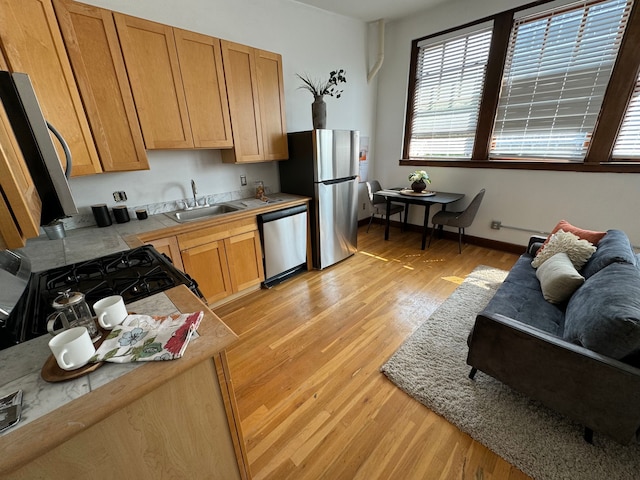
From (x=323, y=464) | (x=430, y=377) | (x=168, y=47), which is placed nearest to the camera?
(x=323, y=464)

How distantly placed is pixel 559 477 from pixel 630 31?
11.9 feet

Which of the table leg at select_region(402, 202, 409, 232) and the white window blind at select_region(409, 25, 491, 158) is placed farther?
the table leg at select_region(402, 202, 409, 232)

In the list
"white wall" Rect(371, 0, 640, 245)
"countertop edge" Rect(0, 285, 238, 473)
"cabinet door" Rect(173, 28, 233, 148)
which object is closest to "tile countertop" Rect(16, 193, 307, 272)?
"cabinet door" Rect(173, 28, 233, 148)

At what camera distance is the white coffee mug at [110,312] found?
2.76 feet

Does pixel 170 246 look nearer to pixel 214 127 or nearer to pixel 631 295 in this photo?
pixel 214 127

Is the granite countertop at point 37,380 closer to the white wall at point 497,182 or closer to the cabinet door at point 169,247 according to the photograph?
the cabinet door at point 169,247

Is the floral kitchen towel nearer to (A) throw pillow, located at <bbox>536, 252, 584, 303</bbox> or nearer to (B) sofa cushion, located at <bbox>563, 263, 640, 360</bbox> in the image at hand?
(B) sofa cushion, located at <bbox>563, 263, 640, 360</bbox>

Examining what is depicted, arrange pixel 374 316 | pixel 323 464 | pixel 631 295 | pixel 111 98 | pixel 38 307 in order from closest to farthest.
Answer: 1. pixel 38 307
2. pixel 631 295
3. pixel 323 464
4. pixel 111 98
5. pixel 374 316

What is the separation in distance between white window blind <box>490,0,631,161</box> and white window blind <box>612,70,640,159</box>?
0.73ft

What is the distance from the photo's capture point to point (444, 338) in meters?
2.00

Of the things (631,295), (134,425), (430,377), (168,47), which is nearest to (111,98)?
(168,47)

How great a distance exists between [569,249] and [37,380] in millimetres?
2795

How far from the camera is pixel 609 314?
1.11 m

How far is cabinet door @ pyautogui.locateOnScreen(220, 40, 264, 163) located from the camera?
7.63ft
